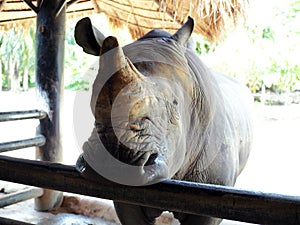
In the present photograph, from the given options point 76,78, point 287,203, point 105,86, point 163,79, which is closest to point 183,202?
point 287,203

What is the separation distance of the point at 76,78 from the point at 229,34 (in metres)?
11.0

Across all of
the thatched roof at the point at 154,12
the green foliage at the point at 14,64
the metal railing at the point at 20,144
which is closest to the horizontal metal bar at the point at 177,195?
the metal railing at the point at 20,144

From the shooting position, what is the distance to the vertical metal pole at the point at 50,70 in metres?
3.27

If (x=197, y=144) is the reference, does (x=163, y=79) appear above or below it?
above

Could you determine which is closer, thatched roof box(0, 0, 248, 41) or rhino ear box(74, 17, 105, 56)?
rhino ear box(74, 17, 105, 56)

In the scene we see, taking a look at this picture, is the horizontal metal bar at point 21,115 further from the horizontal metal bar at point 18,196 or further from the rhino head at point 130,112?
the rhino head at point 130,112

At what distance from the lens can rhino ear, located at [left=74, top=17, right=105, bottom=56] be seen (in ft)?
3.57

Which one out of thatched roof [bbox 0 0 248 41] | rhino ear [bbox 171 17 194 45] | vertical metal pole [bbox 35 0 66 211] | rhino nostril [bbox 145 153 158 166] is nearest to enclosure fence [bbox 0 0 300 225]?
rhino nostril [bbox 145 153 158 166]

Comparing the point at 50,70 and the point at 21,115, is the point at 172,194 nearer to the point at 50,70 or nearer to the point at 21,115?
the point at 21,115

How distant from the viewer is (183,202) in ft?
2.93

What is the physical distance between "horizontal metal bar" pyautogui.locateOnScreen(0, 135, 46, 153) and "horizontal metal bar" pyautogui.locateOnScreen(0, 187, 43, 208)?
0.34 metres

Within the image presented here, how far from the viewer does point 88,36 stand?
1110 mm

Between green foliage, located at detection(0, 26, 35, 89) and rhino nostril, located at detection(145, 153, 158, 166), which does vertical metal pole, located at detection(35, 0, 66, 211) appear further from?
green foliage, located at detection(0, 26, 35, 89)

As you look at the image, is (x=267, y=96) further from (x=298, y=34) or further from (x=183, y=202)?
(x=183, y=202)
